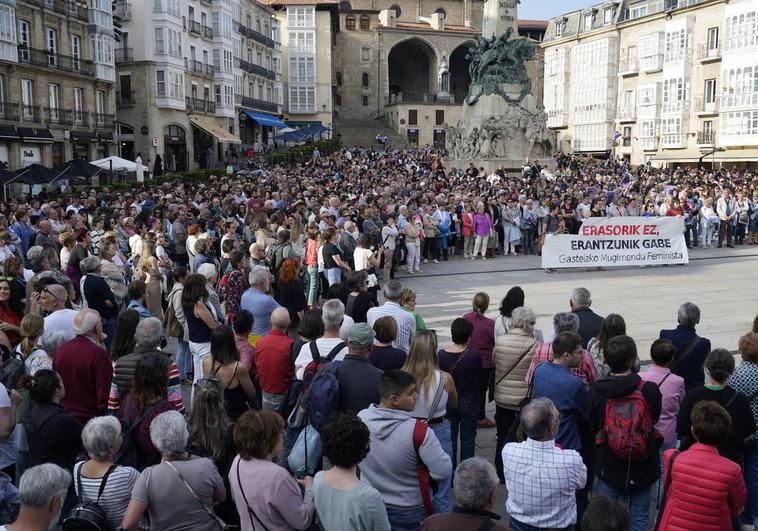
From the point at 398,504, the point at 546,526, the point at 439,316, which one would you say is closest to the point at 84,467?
the point at 398,504

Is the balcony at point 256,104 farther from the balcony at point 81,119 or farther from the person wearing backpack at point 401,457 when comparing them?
the person wearing backpack at point 401,457

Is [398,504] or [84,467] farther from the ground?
[84,467]

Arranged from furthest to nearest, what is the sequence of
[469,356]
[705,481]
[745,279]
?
[745,279] < [469,356] < [705,481]

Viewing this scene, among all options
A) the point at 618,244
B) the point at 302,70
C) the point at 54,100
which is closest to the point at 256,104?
the point at 302,70

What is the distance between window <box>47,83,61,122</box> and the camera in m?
35.4

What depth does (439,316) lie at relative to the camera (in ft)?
41.4

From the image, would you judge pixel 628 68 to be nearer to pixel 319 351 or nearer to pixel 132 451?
pixel 319 351

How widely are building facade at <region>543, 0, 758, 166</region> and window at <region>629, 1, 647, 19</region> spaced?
10 centimetres

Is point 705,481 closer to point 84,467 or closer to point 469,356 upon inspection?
point 469,356

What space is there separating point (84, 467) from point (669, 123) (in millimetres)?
52978

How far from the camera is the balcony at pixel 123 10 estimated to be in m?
44.0

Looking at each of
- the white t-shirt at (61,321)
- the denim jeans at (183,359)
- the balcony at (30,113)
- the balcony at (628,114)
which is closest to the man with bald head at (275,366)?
the white t-shirt at (61,321)

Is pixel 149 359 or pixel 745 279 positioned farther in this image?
pixel 745 279

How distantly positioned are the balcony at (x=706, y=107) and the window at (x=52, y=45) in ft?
133
